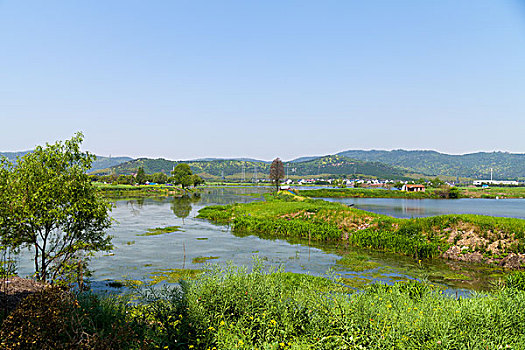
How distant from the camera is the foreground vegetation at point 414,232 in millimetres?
24844

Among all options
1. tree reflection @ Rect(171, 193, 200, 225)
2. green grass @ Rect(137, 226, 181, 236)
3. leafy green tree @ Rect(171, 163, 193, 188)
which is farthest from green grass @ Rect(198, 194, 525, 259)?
leafy green tree @ Rect(171, 163, 193, 188)

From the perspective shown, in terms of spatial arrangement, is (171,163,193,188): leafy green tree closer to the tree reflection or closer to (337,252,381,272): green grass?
the tree reflection

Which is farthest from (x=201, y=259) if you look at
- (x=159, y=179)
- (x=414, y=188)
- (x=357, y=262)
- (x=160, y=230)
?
(x=159, y=179)

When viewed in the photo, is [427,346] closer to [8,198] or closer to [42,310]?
[42,310]

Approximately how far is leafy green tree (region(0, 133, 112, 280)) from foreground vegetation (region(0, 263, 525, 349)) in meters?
5.20

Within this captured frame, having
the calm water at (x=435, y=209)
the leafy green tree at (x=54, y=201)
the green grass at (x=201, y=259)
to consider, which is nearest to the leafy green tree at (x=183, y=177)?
the calm water at (x=435, y=209)

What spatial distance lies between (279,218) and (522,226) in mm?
23752

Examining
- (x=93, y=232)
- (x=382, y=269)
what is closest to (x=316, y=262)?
(x=382, y=269)

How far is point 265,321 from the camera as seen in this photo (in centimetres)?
846

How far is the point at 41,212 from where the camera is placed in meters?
13.8

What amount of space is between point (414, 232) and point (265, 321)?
24.1 meters

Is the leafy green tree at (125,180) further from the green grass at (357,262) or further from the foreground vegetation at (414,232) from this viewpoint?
the green grass at (357,262)

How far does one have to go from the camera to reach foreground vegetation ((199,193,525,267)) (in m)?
24.8

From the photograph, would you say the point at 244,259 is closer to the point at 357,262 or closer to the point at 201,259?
the point at 201,259
